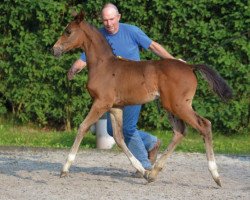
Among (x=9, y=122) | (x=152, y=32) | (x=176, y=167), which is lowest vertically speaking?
(x=9, y=122)

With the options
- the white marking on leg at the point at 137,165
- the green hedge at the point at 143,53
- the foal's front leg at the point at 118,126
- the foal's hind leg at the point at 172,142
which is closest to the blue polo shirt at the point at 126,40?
the foal's front leg at the point at 118,126

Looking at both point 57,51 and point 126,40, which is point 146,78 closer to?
point 126,40

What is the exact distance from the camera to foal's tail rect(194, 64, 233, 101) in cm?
884

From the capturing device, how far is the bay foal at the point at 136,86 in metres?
8.85

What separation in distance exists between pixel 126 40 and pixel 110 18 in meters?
0.36

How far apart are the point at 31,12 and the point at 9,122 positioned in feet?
7.17

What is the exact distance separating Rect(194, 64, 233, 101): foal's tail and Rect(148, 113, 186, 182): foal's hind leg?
646 mm

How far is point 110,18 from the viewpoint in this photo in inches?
372

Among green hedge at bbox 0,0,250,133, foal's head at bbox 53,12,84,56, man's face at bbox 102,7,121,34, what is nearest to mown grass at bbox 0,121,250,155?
green hedge at bbox 0,0,250,133

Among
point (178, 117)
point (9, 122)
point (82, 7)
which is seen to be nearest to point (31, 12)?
point (82, 7)

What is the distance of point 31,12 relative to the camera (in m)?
14.5

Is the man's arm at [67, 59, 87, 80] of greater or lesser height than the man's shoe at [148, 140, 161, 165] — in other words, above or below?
above

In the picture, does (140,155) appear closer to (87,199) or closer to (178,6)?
(87,199)

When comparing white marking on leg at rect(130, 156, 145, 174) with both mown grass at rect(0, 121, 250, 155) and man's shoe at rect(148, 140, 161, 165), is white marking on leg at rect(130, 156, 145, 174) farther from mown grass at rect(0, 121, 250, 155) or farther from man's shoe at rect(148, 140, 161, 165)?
mown grass at rect(0, 121, 250, 155)
